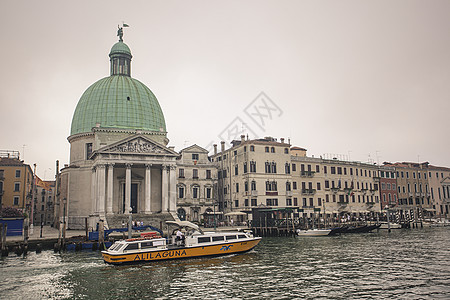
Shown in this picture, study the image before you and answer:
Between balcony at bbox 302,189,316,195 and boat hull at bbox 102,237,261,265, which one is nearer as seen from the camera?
boat hull at bbox 102,237,261,265

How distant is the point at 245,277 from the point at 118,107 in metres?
38.3

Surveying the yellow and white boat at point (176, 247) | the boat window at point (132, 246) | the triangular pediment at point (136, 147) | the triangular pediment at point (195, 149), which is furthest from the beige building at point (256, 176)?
the boat window at point (132, 246)

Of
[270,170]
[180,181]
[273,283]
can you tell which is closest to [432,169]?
[270,170]

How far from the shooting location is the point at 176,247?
26.8m

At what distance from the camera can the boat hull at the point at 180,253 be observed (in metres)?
24.7

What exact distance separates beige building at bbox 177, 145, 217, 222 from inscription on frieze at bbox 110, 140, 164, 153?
920 cm

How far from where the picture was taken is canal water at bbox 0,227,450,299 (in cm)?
1717

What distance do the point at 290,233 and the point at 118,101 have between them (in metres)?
29.4

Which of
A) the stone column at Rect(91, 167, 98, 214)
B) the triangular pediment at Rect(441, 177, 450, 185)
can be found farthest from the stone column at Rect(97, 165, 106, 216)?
the triangular pediment at Rect(441, 177, 450, 185)

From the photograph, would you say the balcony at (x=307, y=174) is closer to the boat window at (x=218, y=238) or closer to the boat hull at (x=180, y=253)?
the boat hull at (x=180, y=253)

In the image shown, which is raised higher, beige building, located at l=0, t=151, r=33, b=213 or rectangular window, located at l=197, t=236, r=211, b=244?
beige building, located at l=0, t=151, r=33, b=213

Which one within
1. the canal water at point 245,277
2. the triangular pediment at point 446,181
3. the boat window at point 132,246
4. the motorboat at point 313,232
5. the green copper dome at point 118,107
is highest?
the green copper dome at point 118,107

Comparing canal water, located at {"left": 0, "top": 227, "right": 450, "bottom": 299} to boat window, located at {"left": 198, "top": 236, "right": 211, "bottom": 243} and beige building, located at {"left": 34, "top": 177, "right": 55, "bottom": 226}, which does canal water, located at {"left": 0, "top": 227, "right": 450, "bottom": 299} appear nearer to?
boat window, located at {"left": 198, "top": 236, "right": 211, "bottom": 243}

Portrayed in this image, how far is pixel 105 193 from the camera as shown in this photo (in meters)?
47.0
